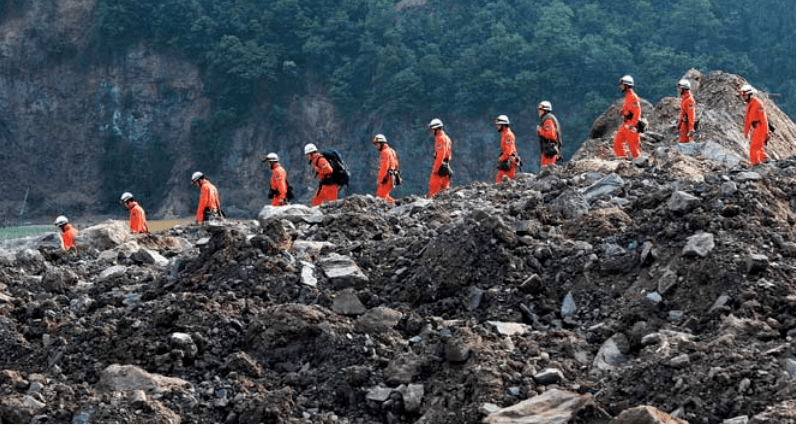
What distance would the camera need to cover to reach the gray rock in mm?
16109

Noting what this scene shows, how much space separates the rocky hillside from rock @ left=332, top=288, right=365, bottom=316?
16 millimetres

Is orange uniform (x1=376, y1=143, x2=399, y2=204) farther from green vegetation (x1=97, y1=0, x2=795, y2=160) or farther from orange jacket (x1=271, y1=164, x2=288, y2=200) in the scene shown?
green vegetation (x1=97, y1=0, x2=795, y2=160)

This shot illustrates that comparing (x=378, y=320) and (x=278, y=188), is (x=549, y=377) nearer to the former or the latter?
(x=378, y=320)

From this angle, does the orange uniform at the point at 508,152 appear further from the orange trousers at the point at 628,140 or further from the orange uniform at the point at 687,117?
the orange uniform at the point at 687,117

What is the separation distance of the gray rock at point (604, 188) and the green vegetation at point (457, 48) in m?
39.4

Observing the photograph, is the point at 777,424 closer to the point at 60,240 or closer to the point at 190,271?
the point at 190,271

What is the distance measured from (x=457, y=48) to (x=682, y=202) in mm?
45796

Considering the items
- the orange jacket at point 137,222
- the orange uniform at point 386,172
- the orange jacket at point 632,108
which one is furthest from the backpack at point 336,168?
the orange jacket at point 632,108

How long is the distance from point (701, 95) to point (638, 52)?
34.7 m

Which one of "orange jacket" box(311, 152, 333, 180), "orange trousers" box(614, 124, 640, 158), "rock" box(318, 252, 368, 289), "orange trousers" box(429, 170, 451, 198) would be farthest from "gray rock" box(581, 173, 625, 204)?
"orange jacket" box(311, 152, 333, 180)

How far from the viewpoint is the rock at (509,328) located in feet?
42.7

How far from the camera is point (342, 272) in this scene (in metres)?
14.6

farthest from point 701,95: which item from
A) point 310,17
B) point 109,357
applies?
point 310,17

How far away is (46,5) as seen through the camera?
209ft
